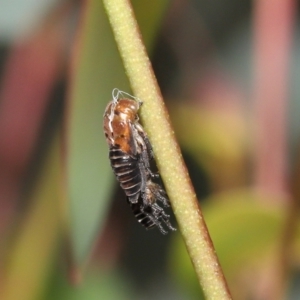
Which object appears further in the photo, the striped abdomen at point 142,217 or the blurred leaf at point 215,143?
the blurred leaf at point 215,143

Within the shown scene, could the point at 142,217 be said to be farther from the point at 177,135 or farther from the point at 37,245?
the point at 177,135

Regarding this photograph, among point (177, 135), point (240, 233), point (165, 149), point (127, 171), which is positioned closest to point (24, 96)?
point (177, 135)

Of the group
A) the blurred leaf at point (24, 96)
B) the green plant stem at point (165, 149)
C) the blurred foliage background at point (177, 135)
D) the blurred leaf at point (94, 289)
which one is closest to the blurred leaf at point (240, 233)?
the blurred foliage background at point (177, 135)

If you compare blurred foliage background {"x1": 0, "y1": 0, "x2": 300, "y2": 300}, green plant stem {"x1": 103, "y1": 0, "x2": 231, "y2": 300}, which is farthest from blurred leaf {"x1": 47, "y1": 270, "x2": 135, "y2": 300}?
green plant stem {"x1": 103, "y1": 0, "x2": 231, "y2": 300}

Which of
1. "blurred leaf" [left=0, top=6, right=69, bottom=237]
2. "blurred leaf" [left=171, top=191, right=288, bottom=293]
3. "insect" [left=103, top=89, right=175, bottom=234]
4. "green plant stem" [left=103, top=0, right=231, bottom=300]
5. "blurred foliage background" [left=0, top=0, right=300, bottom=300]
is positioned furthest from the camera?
"blurred leaf" [left=0, top=6, right=69, bottom=237]

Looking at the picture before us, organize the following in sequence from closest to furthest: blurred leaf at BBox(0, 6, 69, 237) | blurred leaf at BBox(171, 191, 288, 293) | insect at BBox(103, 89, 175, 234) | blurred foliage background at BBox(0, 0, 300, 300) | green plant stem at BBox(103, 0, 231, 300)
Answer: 1. green plant stem at BBox(103, 0, 231, 300)
2. insect at BBox(103, 89, 175, 234)
3. blurred foliage background at BBox(0, 0, 300, 300)
4. blurred leaf at BBox(171, 191, 288, 293)
5. blurred leaf at BBox(0, 6, 69, 237)

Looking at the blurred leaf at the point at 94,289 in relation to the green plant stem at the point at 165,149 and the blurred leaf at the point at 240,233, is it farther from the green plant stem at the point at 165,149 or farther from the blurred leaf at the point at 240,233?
the green plant stem at the point at 165,149

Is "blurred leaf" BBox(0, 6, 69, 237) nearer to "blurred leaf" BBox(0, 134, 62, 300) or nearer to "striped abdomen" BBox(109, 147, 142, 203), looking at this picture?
"blurred leaf" BBox(0, 134, 62, 300)

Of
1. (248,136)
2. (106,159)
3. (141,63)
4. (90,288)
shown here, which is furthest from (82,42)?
(248,136)
